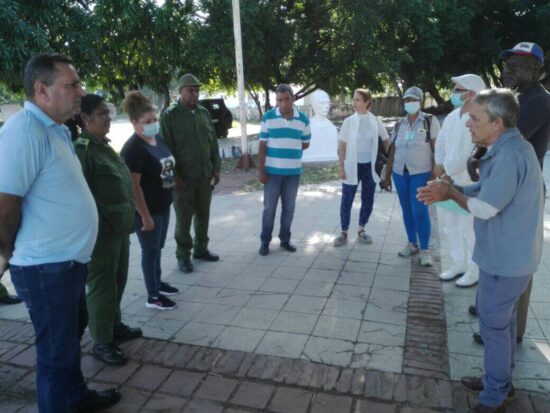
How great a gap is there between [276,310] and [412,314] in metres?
1.15

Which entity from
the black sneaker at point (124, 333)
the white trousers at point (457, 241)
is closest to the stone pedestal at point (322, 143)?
the white trousers at point (457, 241)

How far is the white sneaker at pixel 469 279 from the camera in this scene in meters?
4.23

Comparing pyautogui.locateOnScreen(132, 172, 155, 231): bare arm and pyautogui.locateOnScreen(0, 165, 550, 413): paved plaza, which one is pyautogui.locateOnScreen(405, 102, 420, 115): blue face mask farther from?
pyautogui.locateOnScreen(132, 172, 155, 231): bare arm

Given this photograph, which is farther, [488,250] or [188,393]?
[188,393]

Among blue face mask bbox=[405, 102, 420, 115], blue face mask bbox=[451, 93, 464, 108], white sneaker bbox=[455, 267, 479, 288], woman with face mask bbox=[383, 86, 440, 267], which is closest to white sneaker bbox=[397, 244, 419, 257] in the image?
woman with face mask bbox=[383, 86, 440, 267]

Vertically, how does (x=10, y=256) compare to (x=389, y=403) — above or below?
above

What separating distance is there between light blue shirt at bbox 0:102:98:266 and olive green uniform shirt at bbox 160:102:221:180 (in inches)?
89.2

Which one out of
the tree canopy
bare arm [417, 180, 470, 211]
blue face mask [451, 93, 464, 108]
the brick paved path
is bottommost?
the brick paved path

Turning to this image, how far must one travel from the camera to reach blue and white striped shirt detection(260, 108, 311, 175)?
200 inches

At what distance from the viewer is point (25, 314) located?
398 cm

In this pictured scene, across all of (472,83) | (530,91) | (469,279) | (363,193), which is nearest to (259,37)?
(363,193)

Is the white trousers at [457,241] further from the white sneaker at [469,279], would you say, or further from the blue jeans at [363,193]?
the blue jeans at [363,193]

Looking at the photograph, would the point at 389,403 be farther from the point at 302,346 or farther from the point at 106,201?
the point at 106,201

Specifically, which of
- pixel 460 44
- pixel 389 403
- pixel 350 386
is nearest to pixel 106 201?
pixel 350 386
